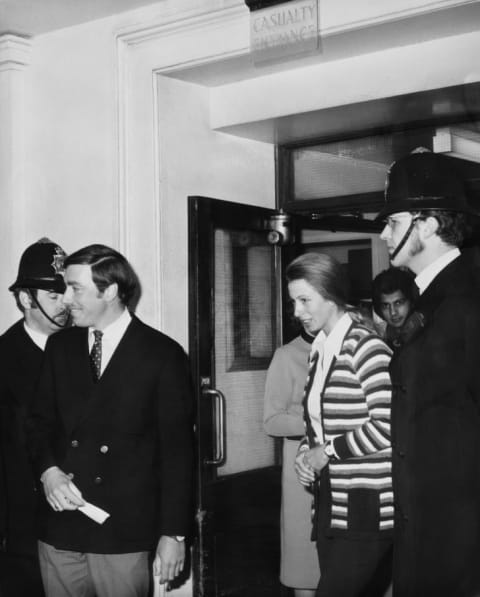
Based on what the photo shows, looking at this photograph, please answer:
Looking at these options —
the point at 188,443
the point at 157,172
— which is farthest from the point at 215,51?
the point at 188,443

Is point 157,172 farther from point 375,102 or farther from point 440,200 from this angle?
point 440,200

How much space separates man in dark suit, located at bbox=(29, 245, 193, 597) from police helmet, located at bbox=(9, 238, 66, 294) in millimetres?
479

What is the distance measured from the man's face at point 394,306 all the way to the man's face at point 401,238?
136 cm

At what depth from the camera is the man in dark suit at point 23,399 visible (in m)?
3.51

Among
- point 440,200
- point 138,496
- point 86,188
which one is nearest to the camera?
point 440,200

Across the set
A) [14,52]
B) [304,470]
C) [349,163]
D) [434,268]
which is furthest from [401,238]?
[14,52]

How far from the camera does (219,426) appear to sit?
13.7 ft

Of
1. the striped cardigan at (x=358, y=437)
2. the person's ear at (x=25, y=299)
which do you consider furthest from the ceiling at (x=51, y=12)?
the striped cardigan at (x=358, y=437)

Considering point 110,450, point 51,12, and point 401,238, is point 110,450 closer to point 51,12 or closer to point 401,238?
point 401,238

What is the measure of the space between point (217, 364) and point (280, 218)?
0.81 m

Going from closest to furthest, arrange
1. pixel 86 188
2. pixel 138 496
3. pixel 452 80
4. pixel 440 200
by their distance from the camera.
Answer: pixel 440 200, pixel 138 496, pixel 452 80, pixel 86 188

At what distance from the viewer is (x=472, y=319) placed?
101 inches

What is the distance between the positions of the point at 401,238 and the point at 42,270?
1.66 meters

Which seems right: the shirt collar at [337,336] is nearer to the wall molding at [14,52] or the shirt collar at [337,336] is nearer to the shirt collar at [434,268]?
the shirt collar at [434,268]
